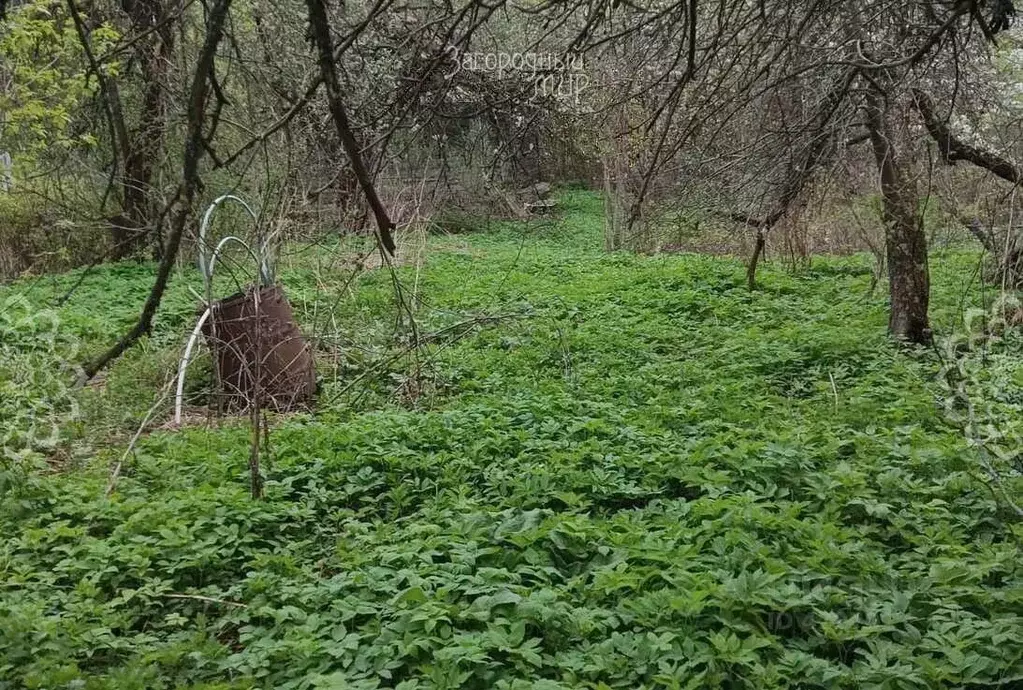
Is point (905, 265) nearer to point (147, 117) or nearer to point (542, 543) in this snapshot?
point (542, 543)

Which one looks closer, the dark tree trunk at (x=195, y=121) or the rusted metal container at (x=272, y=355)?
the dark tree trunk at (x=195, y=121)

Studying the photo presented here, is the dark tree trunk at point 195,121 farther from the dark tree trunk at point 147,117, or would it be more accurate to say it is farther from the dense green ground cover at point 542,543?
the dark tree trunk at point 147,117

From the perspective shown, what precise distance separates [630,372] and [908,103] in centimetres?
292

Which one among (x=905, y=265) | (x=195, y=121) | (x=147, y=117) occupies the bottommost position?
(x=905, y=265)

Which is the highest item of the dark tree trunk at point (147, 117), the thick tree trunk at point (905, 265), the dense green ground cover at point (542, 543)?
the dark tree trunk at point (147, 117)

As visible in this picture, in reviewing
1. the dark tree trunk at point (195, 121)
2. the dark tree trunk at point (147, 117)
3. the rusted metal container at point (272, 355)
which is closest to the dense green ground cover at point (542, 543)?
the rusted metal container at point (272, 355)

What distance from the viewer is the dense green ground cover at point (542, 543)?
302cm

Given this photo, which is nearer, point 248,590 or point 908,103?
point 248,590

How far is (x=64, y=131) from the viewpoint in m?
12.4

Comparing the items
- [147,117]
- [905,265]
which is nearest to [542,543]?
[905,265]

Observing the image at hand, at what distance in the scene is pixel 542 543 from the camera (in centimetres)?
382

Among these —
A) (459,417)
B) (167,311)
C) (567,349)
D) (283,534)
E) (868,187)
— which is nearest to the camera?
(283,534)

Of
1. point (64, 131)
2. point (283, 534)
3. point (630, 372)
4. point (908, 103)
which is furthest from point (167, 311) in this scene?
point (908, 103)

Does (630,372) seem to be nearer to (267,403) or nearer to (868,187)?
(267,403)
